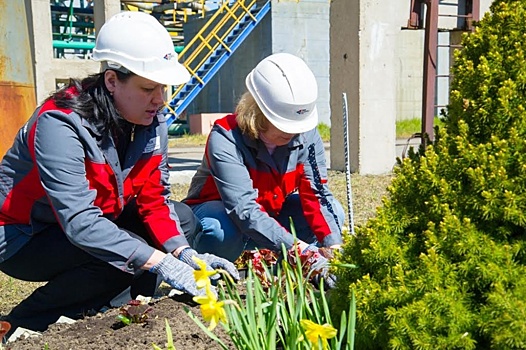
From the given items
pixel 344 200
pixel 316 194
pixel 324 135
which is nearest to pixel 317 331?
pixel 316 194

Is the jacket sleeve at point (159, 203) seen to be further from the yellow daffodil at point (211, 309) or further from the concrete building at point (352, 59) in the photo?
the concrete building at point (352, 59)

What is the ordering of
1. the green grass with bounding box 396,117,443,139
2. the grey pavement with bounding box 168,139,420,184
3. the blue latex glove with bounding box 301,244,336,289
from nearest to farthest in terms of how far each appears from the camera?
the blue latex glove with bounding box 301,244,336,289 → the grey pavement with bounding box 168,139,420,184 → the green grass with bounding box 396,117,443,139

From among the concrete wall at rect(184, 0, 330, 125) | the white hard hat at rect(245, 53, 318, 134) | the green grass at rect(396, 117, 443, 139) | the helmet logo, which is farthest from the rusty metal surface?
the green grass at rect(396, 117, 443, 139)

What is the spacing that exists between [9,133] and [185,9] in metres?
13.1

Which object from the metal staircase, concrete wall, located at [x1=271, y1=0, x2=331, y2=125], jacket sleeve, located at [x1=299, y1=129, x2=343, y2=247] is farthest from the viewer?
concrete wall, located at [x1=271, y1=0, x2=331, y2=125]

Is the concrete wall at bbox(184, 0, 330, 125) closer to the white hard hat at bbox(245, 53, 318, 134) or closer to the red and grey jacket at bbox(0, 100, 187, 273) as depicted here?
the white hard hat at bbox(245, 53, 318, 134)

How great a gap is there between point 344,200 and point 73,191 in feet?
12.6

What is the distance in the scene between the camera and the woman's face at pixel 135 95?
2.47 meters

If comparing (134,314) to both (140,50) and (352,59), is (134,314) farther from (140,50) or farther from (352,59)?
(352,59)

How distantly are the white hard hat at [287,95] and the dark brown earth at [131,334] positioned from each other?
85 cm

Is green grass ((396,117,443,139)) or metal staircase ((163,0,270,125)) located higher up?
A: metal staircase ((163,0,270,125))

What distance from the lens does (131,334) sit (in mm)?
2146

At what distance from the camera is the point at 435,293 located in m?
1.36

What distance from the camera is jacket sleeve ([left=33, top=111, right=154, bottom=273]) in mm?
2348
